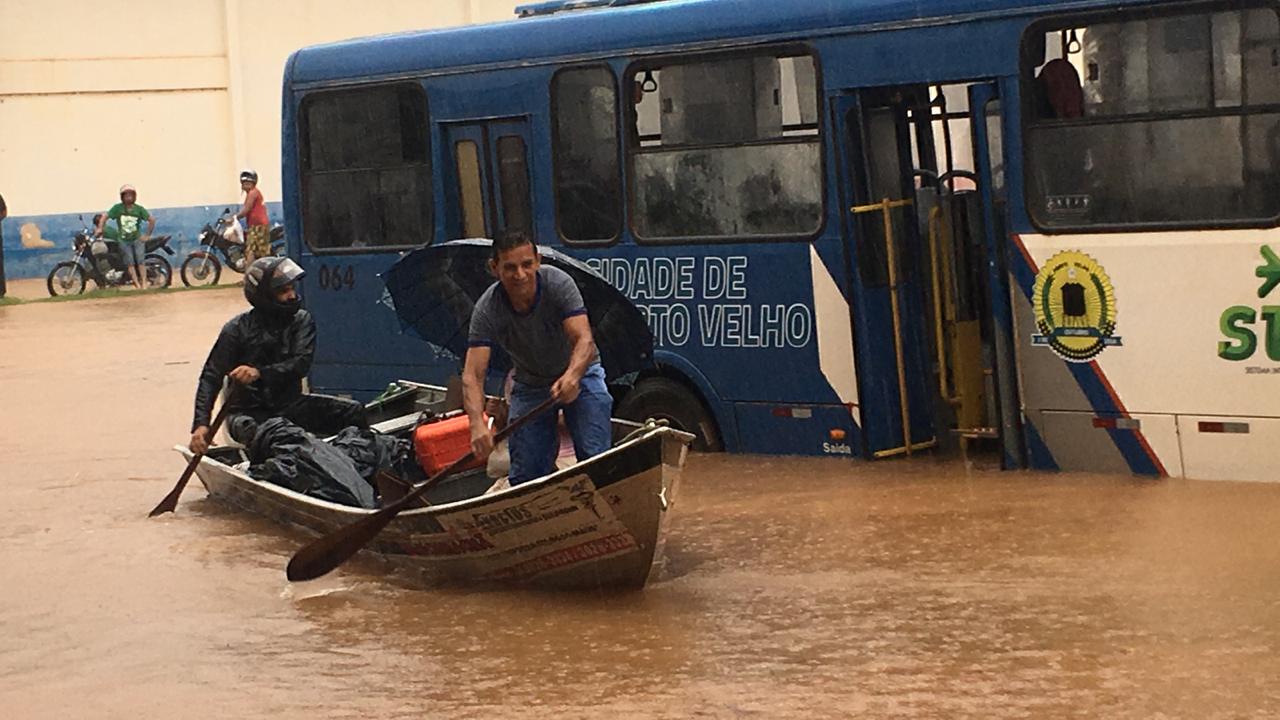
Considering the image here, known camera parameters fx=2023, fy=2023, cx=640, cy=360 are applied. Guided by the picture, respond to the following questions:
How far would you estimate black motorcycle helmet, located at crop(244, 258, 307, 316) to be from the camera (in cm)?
1112

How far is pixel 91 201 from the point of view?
109 ft

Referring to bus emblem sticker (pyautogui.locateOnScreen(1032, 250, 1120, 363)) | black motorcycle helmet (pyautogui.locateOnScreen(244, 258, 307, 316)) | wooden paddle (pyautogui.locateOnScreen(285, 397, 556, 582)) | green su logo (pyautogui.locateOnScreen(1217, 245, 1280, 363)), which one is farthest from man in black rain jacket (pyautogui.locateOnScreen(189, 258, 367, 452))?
green su logo (pyautogui.locateOnScreen(1217, 245, 1280, 363))

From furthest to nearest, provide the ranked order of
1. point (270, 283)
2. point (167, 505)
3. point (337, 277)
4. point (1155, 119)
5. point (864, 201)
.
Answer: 1. point (337, 277)
2. point (167, 505)
3. point (270, 283)
4. point (864, 201)
5. point (1155, 119)

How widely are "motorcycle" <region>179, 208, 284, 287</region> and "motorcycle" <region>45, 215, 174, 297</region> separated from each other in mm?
408

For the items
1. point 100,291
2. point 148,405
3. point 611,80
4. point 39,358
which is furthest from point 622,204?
point 100,291

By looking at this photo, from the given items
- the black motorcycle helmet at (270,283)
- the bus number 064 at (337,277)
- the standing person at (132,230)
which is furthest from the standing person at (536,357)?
the standing person at (132,230)

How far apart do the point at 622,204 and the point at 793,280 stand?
1.31 meters

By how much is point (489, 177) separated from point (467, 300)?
6.20ft

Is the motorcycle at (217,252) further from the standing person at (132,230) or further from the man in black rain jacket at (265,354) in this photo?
the man in black rain jacket at (265,354)

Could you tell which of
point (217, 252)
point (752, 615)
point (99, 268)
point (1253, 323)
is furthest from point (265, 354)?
point (217, 252)

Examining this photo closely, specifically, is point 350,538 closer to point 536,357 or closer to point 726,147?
point 536,357

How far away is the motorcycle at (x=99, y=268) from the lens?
30.1 metres

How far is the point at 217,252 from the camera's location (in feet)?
109

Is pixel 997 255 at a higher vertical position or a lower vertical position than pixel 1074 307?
higher
